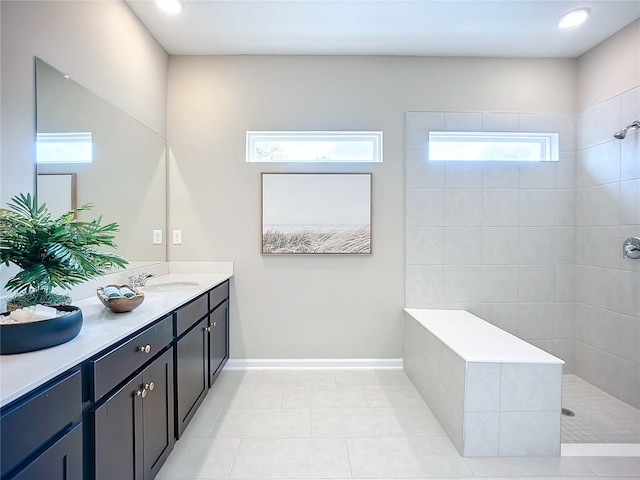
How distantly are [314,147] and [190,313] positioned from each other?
1.76 metres

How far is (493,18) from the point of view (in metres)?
2.35

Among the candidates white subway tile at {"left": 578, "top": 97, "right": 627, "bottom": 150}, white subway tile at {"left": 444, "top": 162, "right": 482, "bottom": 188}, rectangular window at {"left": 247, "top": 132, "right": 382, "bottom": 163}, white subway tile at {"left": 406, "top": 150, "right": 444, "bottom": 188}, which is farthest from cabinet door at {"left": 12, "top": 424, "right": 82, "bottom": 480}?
white subway tile at {"left": 578, "top": 97, "right": 627, "bottom": 150}

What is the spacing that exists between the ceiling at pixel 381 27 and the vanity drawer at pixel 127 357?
2129mm

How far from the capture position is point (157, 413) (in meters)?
1.56

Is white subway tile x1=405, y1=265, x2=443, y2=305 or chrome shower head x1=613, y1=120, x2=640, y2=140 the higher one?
chrome shower head x1=613, y1=120, x2=640, y2=140

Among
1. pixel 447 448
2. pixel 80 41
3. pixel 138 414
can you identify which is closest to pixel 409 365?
pixel 447 448

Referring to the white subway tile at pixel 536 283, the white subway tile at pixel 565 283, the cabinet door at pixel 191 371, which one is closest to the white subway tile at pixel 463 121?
the white subway tile at pixel 536 283

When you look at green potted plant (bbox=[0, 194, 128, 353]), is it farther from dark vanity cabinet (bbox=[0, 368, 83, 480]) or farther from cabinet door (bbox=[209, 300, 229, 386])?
cabinet door (bbox=[209, 300, 229, 386])

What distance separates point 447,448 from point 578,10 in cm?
300

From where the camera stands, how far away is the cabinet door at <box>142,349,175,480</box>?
57.2 inches

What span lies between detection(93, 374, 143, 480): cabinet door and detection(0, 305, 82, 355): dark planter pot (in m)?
0.28

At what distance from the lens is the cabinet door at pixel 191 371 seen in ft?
5.96

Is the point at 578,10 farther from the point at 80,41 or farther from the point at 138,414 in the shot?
the point at 138,414

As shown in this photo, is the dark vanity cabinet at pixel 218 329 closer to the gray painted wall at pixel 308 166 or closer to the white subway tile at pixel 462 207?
the gray painted wall at pixel 308 166
